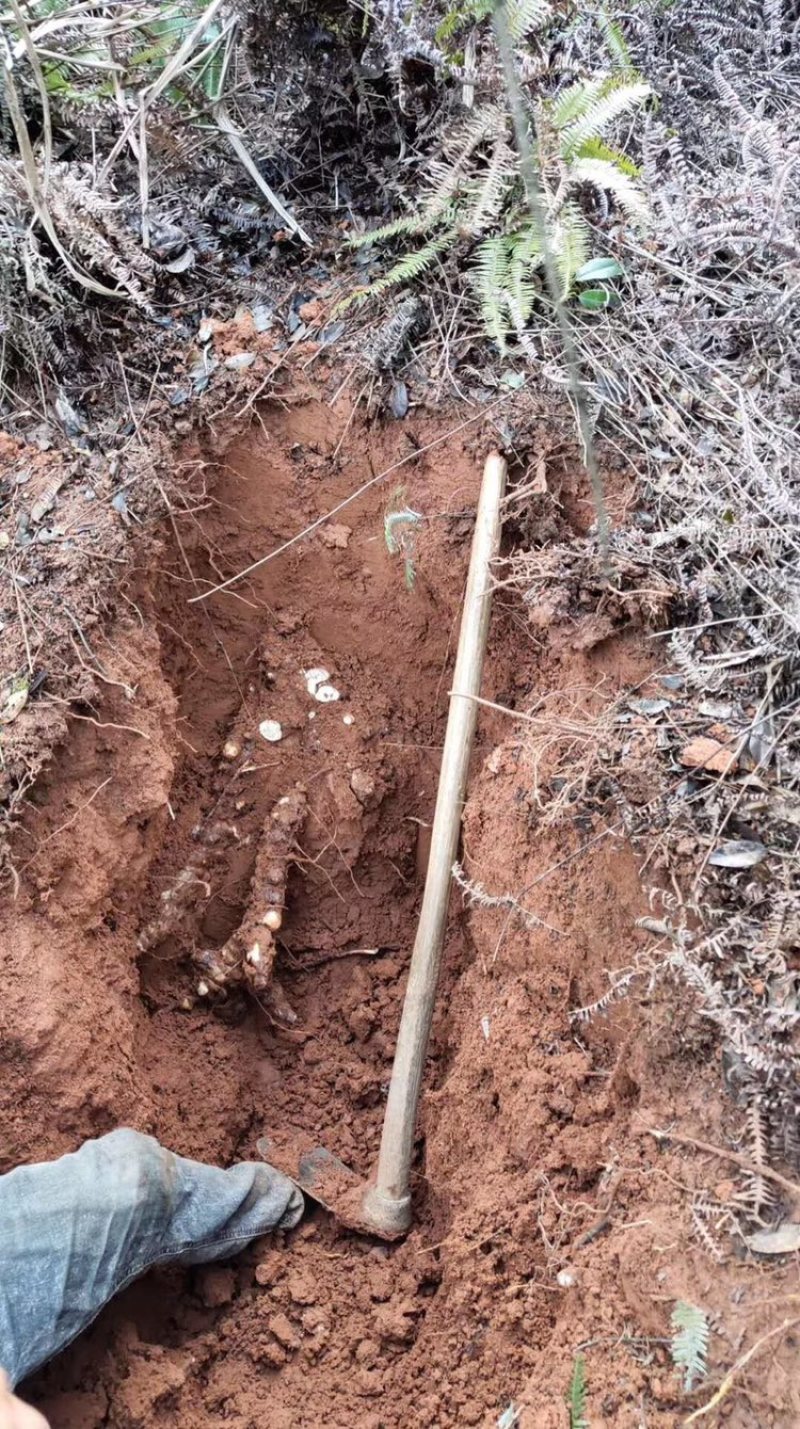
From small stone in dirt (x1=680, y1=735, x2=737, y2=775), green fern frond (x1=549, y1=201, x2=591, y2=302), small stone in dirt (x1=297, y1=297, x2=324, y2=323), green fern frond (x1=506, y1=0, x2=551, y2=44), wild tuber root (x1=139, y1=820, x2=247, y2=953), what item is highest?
green fern frond (x1=506, y1=0, x2=551, y2=44)

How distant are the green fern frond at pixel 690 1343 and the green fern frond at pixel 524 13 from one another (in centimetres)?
270

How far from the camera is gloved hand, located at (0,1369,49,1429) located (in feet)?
4.89

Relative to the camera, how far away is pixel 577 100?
2.29m

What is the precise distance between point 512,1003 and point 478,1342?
674 millimetres

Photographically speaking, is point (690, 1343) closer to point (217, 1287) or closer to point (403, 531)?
point (217, 1287)

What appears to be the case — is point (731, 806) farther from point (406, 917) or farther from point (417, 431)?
point (417, 431)

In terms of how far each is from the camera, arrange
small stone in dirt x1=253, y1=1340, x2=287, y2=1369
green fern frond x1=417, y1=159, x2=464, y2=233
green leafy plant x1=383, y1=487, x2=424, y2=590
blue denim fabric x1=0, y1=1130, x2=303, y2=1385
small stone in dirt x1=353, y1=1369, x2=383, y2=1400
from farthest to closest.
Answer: green leafy plant x1=383, y1=487, x2=424, y2=590 < green fern frond x1=417, y1=159, x2=464, y2=233 < small stone in dirt x1=253, y1=1340, x2=287, y2=1369 < small stone in dirt x1=353, y1=1369, x2=383, y2=1400 < blue denim fabric x1=0, y1=1130, x2=303, y2=1385

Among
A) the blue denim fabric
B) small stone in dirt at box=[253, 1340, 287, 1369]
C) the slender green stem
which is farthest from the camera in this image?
small stone in dirt at box=[253, 1340, 287, 1369]

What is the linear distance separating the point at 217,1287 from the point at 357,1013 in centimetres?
72

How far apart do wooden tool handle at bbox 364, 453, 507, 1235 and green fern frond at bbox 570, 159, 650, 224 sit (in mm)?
634

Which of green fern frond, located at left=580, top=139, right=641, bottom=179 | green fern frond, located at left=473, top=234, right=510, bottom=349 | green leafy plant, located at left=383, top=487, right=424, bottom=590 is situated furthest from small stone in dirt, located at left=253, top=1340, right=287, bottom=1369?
green fern frond, located at left=580, top=139, right=641, bottom=179

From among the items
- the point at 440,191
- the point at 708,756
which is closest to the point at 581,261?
the point at 440,191

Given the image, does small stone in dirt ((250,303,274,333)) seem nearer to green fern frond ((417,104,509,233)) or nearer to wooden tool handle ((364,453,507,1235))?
green fern frond ((417,104,509,233))

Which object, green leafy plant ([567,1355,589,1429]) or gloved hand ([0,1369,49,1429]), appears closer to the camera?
gloved hand ([0,1369,49,1429])
